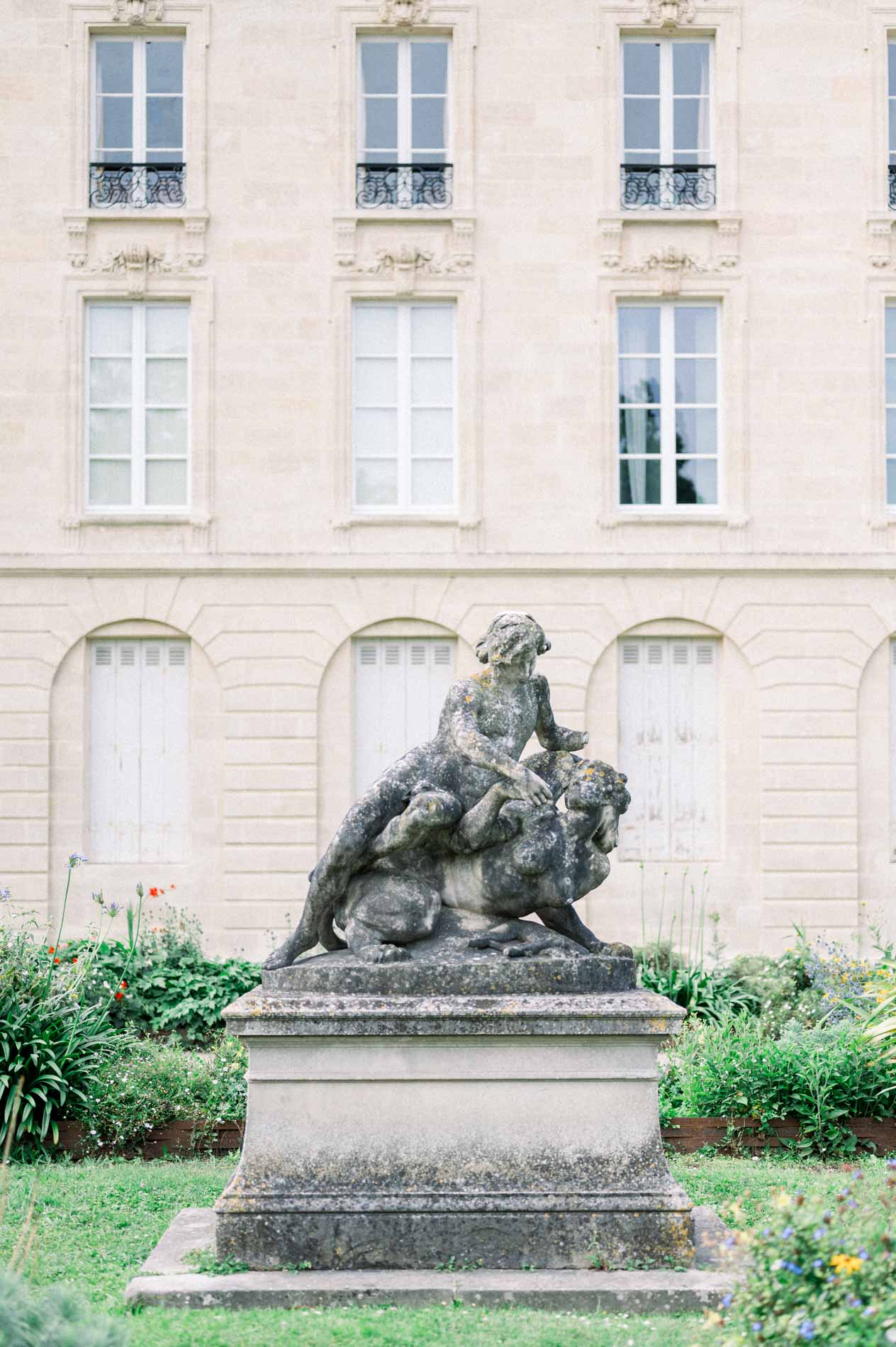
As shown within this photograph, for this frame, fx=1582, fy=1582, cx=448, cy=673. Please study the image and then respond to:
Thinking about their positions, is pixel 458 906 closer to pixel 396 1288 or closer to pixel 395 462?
pixel 396 1288

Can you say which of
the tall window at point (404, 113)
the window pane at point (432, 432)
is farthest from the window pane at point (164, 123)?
the window pane at point (432, 432)

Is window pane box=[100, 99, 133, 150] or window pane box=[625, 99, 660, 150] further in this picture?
window pane box=[625, 99, 660, 150]

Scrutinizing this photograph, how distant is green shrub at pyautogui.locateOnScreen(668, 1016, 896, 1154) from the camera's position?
31.4ft

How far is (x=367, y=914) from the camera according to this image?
6.95 meters

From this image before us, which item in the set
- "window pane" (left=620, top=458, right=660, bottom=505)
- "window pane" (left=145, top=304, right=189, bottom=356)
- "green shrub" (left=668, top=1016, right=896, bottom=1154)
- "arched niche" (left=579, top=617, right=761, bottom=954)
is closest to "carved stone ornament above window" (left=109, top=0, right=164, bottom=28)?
"window pane" (left=145, top=304, right=189, bottom=356)

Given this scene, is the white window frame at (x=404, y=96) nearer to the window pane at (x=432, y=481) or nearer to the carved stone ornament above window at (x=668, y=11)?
the carved stone ornament above window at (x=668, y=11)

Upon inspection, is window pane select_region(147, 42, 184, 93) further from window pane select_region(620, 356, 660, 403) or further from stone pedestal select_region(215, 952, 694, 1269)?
stone pedestal select_region(215, 952, 694, 1269)

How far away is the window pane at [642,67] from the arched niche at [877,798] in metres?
7.36

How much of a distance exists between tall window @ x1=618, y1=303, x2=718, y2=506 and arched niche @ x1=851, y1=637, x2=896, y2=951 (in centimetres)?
286

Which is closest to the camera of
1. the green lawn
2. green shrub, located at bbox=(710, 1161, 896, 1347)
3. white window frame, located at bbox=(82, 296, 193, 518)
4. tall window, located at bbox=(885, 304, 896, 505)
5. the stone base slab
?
green shrub, located at bbox=(710, 1161, 896, 1347)

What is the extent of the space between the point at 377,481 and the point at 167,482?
Answer: 2508mm

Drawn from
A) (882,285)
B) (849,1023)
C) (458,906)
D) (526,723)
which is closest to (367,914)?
(458,906)

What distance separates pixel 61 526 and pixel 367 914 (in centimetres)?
1257

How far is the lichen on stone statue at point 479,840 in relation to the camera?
6.88m
